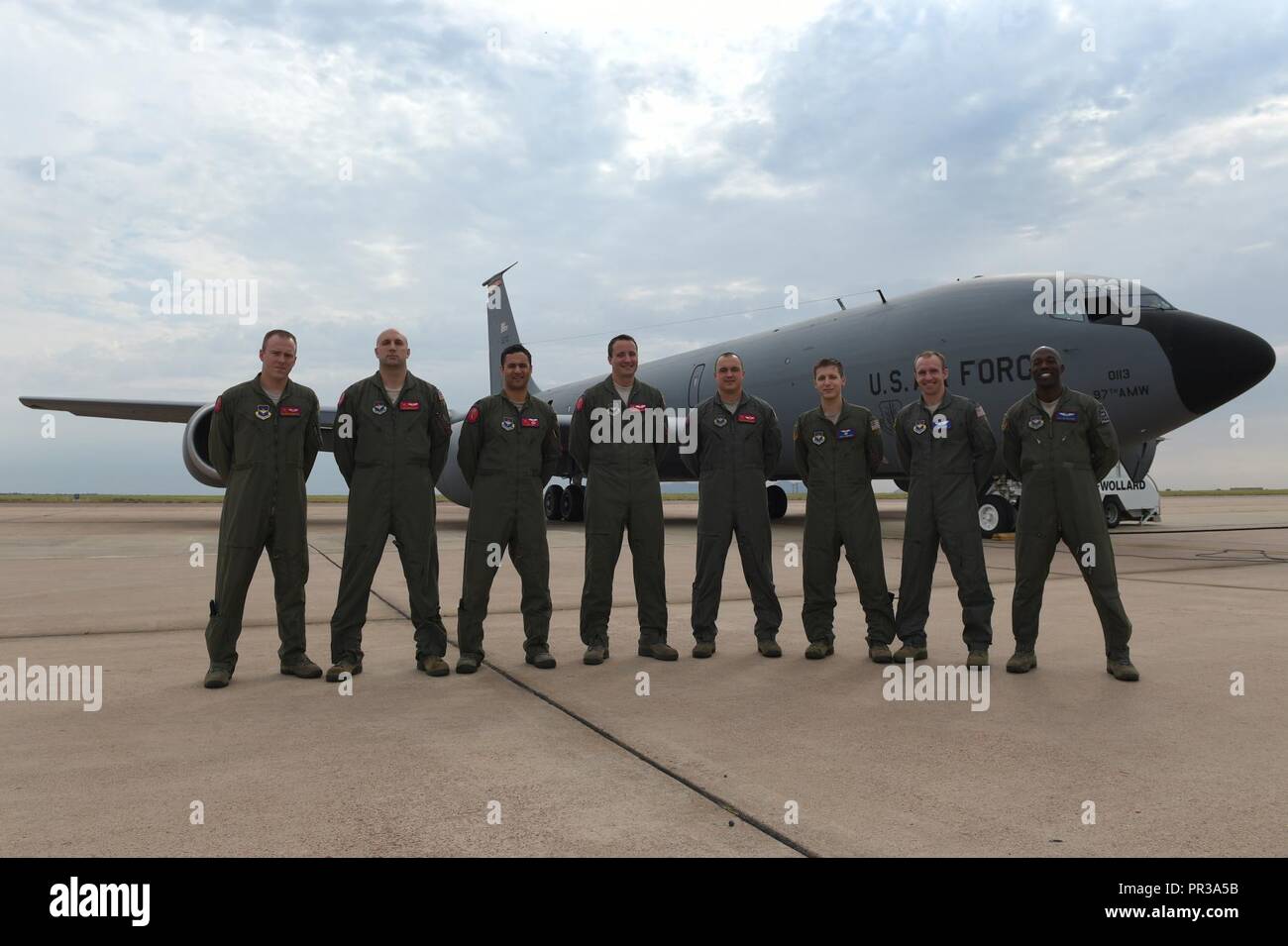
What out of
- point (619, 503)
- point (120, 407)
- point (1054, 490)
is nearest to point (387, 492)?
point (619, 503)

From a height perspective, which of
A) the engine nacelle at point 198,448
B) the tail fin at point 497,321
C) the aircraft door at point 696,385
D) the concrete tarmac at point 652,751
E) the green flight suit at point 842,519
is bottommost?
the concrete tarmac at point 652,751

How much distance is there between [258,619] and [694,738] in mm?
4056

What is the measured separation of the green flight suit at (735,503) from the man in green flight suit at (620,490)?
0.26 metres

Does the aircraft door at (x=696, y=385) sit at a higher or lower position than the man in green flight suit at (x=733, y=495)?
higher

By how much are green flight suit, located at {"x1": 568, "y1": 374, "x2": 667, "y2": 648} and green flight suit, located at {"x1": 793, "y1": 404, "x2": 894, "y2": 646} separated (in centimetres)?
86

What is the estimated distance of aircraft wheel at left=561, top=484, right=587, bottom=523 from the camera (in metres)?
18.8

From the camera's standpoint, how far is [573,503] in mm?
18797

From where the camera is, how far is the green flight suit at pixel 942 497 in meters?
4.54

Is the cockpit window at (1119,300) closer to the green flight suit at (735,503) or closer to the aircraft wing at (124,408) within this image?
the green flight suit at (735,503)

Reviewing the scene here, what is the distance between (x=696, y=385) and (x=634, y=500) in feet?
36.4

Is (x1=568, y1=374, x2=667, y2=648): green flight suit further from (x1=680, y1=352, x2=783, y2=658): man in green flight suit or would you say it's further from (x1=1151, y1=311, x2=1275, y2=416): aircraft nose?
(x1=1151, y1=311, x2=1275, y2=416): aircraft nose

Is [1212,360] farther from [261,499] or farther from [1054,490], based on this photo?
[261,499]

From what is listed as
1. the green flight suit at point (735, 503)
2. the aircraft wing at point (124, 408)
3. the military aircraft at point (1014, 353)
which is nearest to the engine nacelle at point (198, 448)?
the military aircraft at point (1014, 353)

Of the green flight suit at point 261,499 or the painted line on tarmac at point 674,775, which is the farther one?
the green flight suit at point 261,499
